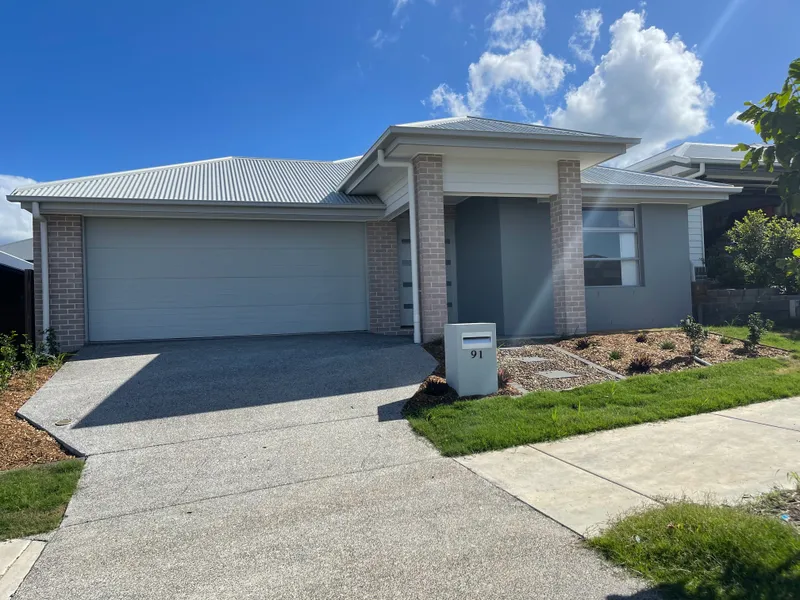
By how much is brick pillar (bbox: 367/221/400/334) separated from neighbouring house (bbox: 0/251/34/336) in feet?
22.8

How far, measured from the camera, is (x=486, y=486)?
475 centimetres

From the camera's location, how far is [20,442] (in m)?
6.22

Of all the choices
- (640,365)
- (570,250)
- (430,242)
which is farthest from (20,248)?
(640,365)

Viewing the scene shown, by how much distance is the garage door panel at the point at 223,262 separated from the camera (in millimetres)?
12039


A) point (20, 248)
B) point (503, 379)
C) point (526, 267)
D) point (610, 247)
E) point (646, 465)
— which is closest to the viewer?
point (646, 465)

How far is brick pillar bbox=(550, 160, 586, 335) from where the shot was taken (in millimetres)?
11336

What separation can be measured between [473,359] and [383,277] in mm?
6086

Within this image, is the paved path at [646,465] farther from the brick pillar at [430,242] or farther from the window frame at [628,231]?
the window frame at [628,231]

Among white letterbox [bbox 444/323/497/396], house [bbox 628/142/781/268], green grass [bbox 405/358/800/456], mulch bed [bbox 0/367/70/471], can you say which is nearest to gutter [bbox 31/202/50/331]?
mulch bed [bbox 0/367/70/471]

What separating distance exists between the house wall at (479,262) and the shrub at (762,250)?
20.5 feet

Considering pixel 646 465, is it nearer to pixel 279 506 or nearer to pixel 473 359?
pixel 473 359

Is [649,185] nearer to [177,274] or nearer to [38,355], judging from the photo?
[177,274]

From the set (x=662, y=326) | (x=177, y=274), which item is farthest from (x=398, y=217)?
(x=662, y=326)

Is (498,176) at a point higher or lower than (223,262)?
higher
